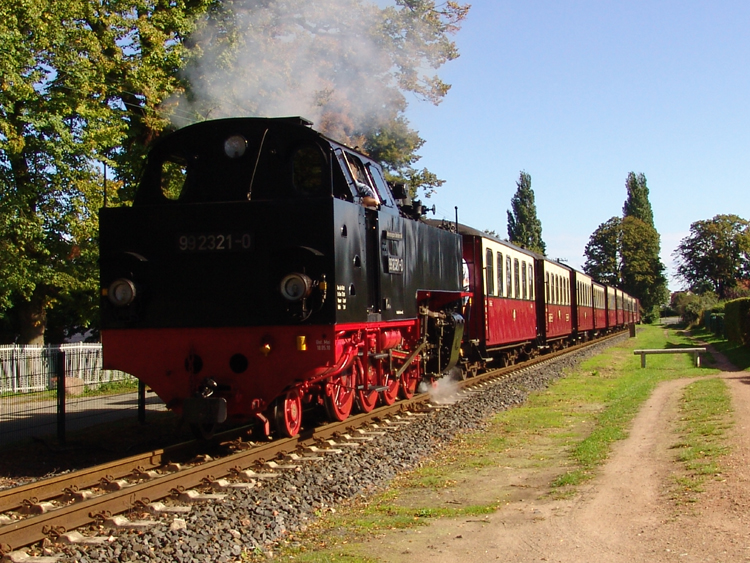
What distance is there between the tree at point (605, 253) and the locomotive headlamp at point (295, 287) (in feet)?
285

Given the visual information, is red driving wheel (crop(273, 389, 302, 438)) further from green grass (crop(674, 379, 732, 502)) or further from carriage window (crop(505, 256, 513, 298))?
carriage window (crop(505, 256, 513, 298))

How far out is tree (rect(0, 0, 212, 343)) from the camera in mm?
14805

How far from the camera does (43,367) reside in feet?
44.2

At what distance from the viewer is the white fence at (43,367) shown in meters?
→ 13.4

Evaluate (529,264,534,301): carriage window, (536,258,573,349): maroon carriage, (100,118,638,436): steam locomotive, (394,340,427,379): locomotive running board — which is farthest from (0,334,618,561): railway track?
(536,258,573,349): maroon carriage

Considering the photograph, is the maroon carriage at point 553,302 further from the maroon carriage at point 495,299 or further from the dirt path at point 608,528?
the dirt path at point 608,528

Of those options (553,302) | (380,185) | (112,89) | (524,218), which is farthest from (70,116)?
(524,218)

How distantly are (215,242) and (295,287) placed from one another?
3.47 feet

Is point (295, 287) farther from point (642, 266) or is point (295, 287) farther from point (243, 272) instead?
point (642, 266)

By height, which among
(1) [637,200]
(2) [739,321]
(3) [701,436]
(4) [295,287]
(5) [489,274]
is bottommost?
(3) [701,436]

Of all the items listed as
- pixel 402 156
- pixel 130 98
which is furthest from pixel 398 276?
pixel 402 156

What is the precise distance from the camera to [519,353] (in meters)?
23.1

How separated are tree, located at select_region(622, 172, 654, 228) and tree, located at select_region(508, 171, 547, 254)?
20.0m

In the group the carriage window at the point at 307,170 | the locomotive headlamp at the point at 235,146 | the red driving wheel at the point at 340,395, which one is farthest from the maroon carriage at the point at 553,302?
the locomotive headlamp at the point at 235,146
